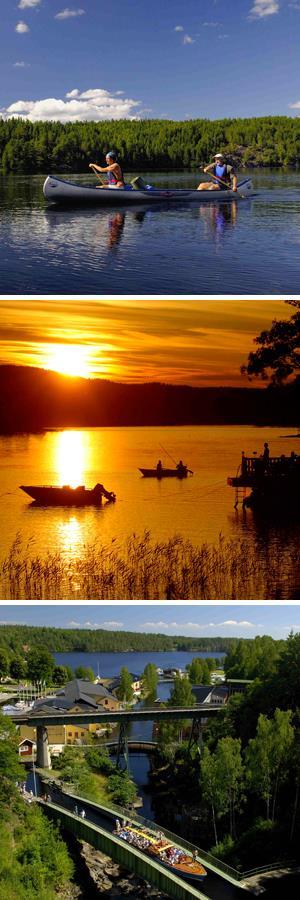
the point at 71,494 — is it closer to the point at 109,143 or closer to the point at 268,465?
the point at 268,465

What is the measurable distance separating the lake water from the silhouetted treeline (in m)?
0.21

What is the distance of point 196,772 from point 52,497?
8.24 m

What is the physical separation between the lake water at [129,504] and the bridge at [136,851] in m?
3.97

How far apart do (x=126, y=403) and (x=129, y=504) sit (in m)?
0.77

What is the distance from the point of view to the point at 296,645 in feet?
37.2

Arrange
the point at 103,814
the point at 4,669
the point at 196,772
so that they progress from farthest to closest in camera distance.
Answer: the point at 4,669 < the point at 196,772 < the point at 103,814

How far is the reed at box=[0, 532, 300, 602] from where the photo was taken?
19.2ft

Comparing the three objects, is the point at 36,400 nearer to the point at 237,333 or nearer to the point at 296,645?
the point at 237,333

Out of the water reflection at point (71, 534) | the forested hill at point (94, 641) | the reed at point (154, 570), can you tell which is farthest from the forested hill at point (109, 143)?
the forested hill at point (94, 641)

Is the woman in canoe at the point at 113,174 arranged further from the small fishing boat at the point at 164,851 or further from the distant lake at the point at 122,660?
the distant lake at the point at 122,660

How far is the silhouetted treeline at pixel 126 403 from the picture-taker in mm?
5953

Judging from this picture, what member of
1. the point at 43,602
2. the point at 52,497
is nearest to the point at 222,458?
the point at 52,497

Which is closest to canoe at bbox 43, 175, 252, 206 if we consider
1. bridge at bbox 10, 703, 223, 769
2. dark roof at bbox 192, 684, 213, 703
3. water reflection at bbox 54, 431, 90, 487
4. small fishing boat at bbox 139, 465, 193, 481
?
water reflection at bbox 54, 431, 90, 487

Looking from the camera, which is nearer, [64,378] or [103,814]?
[64,378]
